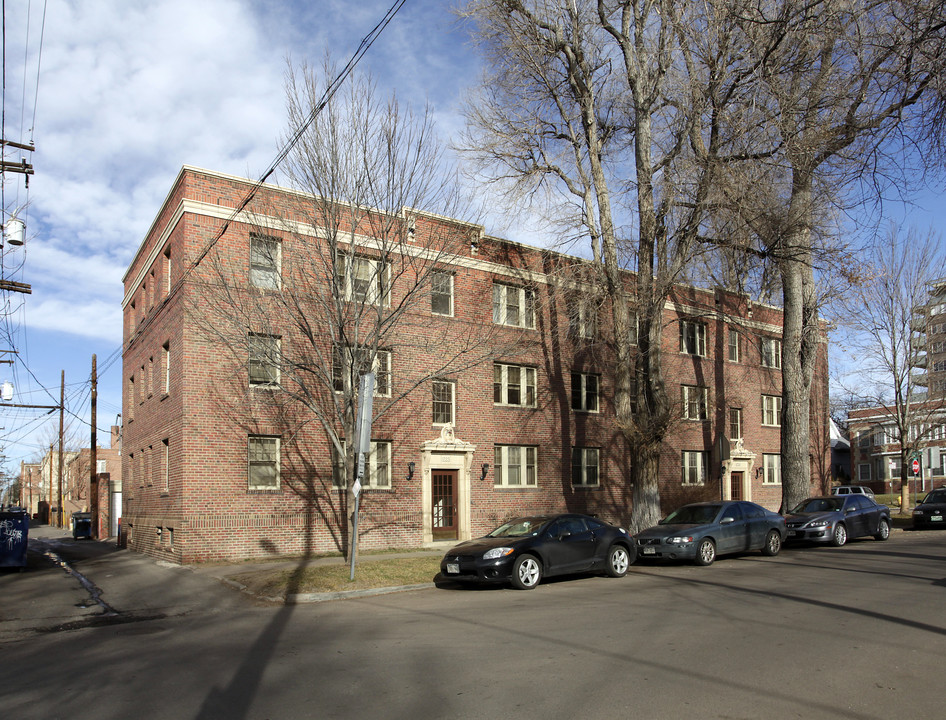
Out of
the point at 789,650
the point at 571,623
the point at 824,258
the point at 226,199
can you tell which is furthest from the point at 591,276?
the point at 789,650

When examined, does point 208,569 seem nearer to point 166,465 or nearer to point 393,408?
point 166,465

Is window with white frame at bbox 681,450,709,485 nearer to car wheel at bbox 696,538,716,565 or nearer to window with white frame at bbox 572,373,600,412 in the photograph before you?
window with white frame at bbox 572,373,600,412

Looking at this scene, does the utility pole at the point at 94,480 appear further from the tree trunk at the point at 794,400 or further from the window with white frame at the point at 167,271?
the tree trunk at the point at 794,400

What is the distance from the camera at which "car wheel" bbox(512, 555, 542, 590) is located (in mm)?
13242

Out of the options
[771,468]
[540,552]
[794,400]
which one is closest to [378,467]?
[540,552]

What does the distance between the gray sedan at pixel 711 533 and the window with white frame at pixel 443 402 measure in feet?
25.3

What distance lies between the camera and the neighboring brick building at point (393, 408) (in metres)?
18.6

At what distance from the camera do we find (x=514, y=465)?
24.6 m

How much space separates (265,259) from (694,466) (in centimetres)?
2082

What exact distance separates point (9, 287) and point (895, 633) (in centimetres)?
2936

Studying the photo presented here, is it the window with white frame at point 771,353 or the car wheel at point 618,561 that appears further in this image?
the window with white frame at point 771,353

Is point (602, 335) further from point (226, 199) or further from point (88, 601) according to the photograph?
point (88, 601)

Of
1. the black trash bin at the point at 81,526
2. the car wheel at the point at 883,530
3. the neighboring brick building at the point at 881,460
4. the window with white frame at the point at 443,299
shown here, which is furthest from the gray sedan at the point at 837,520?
the neighboring brick building at the point at 881,460

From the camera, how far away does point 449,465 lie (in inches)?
897
